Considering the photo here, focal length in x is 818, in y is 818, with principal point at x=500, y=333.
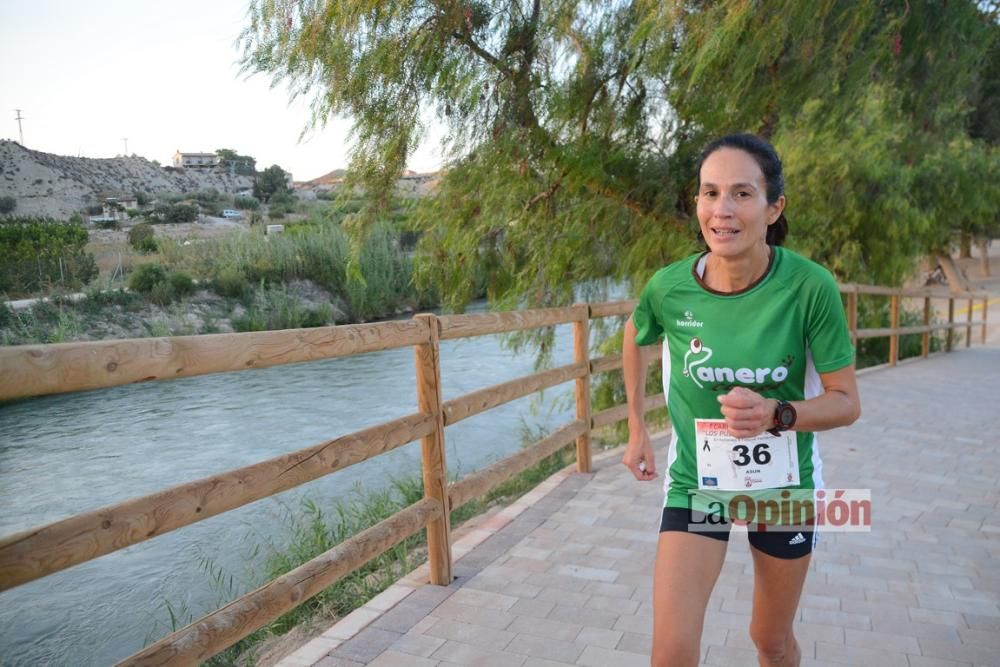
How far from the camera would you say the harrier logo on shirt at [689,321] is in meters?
2.28

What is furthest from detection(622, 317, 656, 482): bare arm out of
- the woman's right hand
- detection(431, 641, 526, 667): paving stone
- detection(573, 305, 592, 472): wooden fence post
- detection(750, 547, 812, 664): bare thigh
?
detection(573, 305, 592, 472): wooden fence post

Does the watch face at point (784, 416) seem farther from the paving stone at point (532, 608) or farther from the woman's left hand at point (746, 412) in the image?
the paving stone at point (532, 608)

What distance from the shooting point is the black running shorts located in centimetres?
225

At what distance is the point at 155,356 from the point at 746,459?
1668mm

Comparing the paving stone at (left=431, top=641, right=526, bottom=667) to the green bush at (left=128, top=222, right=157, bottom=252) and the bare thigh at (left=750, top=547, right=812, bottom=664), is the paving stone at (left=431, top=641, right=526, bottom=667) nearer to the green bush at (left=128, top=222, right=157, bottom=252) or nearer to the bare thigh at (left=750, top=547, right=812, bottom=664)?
the bare thigh at (left=750, top=547, right=812, bottom=664)

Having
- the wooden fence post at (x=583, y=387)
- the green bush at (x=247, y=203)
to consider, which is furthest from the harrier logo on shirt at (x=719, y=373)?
the green bush at (x=247, y=203)

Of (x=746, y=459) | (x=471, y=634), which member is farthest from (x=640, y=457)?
(x=471, y=634)

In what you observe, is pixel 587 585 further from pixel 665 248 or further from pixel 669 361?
pixel 665 248

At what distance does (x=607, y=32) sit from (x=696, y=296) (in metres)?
5.66

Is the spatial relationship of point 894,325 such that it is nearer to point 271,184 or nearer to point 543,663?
point 271,184

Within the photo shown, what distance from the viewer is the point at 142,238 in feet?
17.3

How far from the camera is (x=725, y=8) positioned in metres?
5.65

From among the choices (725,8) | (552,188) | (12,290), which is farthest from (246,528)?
(725,8)

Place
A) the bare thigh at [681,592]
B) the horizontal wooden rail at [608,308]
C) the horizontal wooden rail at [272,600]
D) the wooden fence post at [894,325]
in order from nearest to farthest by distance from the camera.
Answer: the bare thigh at [681,592]
the horizontal wooden rail at [272,600]
the horizontal wooden rail at [608,308]
the wooden fence post at [894,325]
